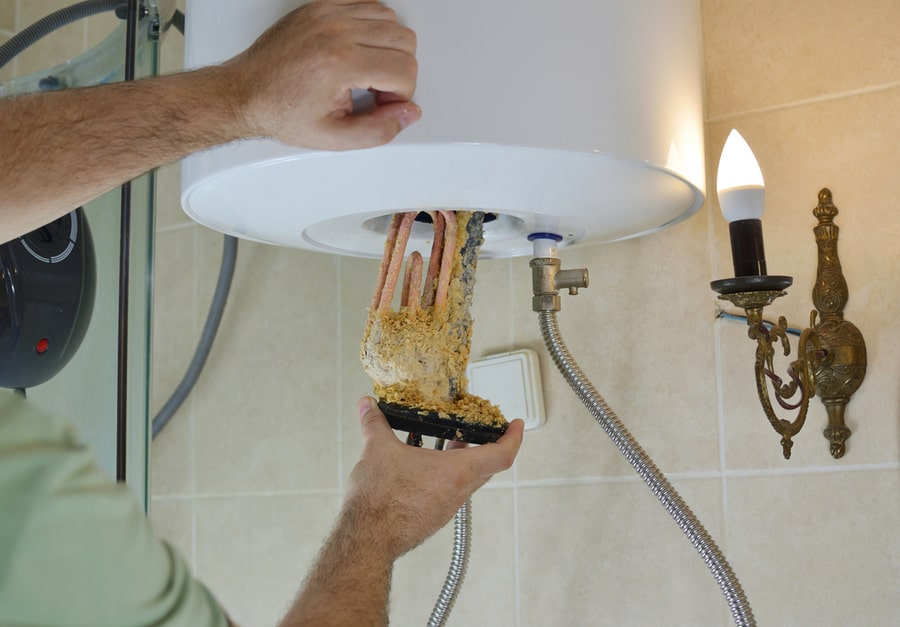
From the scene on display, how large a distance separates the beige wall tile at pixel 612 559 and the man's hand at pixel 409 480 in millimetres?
282

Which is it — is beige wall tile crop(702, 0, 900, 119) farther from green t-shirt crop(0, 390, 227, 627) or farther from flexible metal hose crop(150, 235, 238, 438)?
green t-shirt crop(0, 390, 227, 627)

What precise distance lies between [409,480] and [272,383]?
57cm

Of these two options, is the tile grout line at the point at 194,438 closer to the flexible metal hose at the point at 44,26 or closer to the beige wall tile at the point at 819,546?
the flexible metal hose at the point at 44,26

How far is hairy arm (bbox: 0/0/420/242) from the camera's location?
0.65 m

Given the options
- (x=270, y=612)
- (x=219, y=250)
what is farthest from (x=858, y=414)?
(x=219, y=250)

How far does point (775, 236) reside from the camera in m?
0.98

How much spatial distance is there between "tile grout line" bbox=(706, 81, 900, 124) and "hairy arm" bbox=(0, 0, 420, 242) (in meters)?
0.47

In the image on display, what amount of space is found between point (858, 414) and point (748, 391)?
10cm

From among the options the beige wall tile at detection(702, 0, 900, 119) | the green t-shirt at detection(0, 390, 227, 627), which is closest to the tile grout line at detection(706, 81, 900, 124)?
the beige wall tile at detection(702, 0, 900, 119)

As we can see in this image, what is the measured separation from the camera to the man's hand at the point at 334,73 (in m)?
0.65

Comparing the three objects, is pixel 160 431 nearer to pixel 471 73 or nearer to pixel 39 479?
pixel 471 73

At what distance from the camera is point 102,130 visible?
701 mm

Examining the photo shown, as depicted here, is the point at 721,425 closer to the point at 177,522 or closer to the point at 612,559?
the point at 612,559

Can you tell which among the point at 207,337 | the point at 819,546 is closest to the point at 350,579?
the point at 819,546
